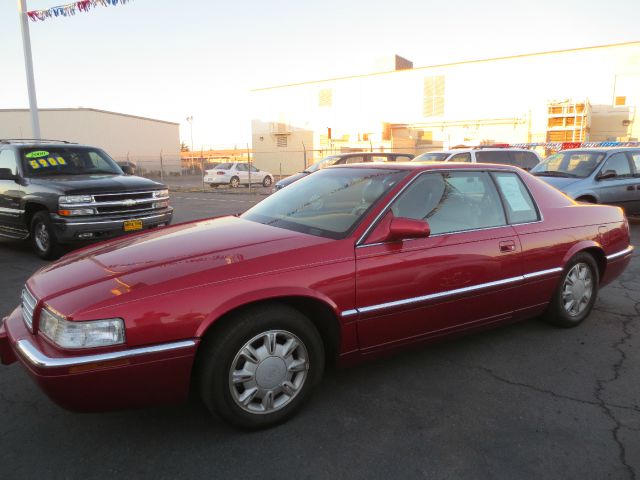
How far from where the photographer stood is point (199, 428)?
2.66 m

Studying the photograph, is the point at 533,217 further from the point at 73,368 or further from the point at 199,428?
the point at 73,368

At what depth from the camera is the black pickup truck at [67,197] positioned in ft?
21.6

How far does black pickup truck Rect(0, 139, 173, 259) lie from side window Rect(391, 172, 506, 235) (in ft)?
16.3

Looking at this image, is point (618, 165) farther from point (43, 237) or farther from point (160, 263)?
point (43, 237)

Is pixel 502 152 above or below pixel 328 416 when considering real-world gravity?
above

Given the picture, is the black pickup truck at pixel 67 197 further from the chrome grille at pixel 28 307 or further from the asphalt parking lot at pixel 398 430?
the chrome grille at pixel 28 307

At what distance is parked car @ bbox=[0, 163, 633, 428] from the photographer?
2.29 m

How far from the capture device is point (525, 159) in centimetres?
1308

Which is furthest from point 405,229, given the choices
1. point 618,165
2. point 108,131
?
point 108,131

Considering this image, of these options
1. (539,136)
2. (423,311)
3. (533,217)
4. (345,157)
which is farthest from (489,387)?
(539,136)

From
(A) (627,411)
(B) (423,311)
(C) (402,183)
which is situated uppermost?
(C) (402,183)

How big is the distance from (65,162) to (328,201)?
586 centimetres

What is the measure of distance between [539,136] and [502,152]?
69.9 feet

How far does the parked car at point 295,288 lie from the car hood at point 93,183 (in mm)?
3619
